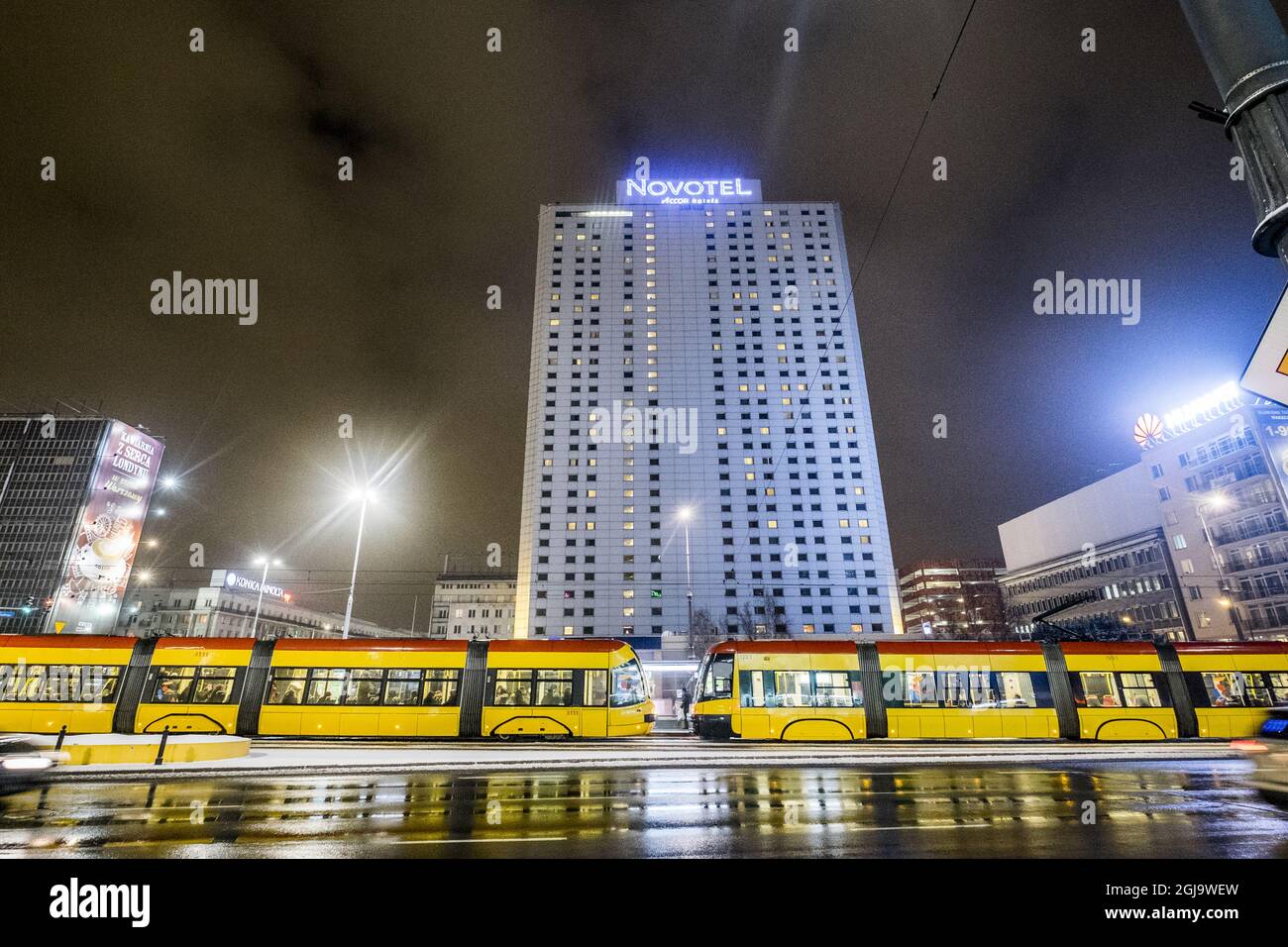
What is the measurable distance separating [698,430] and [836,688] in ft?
189

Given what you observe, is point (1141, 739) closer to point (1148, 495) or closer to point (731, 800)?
point (731, 800)

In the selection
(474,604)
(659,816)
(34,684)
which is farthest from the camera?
(474,604)

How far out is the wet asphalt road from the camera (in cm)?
707

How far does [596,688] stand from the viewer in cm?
1958

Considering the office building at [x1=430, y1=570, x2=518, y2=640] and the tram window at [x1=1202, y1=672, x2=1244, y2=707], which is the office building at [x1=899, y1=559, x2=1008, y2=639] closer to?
the office building at [x1=430, y1=570, x2=518, y2=640]

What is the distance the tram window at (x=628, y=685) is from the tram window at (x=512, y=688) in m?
2.89

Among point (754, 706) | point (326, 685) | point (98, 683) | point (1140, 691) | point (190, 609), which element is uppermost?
point (190, 609)

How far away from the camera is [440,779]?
473 inches

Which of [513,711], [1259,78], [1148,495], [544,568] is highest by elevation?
[1148,495]

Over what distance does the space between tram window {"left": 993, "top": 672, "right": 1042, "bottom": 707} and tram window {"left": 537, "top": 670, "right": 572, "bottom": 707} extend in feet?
48.3

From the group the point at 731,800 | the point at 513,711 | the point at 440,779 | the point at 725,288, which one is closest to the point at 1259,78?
the point at 731,800

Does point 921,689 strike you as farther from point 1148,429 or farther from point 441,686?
point 1148,429

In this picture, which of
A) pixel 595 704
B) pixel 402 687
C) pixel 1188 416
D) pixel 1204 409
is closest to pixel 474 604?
pixel 402 687

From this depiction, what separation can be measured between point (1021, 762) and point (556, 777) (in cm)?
1179
